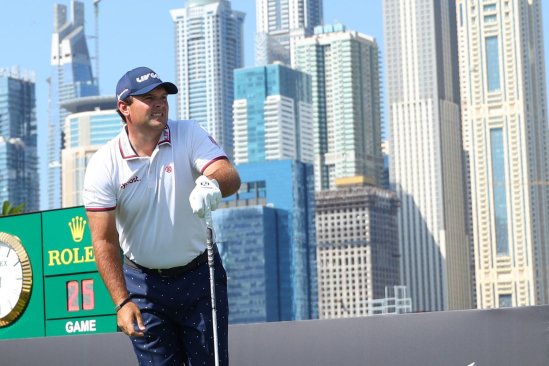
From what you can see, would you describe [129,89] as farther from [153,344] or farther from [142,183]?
[153,344]

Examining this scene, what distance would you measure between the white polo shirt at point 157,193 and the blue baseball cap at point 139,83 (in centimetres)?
27

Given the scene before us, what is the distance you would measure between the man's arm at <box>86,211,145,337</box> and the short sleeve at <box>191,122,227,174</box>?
595mm

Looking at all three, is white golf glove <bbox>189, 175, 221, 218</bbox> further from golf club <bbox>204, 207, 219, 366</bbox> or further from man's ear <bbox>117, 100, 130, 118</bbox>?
man's ear <bbox>117, 100, 130, 118</bbox>

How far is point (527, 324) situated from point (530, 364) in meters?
0.29

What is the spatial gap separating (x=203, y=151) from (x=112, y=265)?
849 mm

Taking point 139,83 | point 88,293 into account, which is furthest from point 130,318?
point 88,293

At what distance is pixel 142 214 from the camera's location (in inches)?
245

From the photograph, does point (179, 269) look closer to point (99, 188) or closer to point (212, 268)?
point (212, 268)

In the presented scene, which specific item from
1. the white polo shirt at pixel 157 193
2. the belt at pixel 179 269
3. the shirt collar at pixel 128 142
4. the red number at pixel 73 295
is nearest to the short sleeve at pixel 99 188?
the white polo shirt at pixel 157 193

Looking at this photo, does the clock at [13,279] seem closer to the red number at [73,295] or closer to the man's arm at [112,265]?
the red number at [73,295]

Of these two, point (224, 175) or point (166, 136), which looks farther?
point (166, 136)

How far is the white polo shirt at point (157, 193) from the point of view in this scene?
616 cm

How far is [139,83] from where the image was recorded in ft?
20.2

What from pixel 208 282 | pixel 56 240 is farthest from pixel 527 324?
pixel 56 240
